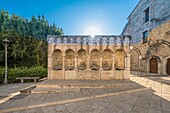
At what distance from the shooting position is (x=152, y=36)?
12.7 metres

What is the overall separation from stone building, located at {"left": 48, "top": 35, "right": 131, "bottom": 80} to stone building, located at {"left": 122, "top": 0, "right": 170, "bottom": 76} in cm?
300

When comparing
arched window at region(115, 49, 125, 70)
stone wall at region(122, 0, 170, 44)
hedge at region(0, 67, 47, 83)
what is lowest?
hedge at region(0, 67, 47, 83)

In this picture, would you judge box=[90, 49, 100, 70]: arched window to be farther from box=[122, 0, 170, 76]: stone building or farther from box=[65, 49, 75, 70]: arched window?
box=[122, 0, 170, 76]: stone building

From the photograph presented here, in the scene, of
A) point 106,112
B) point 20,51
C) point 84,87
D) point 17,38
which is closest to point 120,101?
point 106,112

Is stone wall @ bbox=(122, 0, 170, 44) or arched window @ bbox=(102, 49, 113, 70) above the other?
stone wall @ bbox=(122, 0, 170, 44)

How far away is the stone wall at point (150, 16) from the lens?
447 inches

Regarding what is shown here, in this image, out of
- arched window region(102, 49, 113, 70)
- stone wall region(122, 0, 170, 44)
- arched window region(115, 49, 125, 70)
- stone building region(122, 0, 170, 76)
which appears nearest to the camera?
arched window region(115, 49, 125, 70)

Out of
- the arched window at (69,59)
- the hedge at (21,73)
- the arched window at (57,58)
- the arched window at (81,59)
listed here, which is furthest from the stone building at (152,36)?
the hedge at (21,73)

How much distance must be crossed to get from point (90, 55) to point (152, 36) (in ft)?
34.7

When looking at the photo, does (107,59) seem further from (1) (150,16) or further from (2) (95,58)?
(1) (150,16)

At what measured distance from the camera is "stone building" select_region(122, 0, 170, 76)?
35.9 ft

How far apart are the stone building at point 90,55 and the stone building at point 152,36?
300 centimetres

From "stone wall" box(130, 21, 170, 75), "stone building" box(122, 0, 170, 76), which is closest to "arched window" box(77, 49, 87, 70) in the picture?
"stone building" box(122, 0, 170, 76)

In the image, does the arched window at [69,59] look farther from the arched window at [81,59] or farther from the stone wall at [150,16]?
the stone wall at [150,16]
